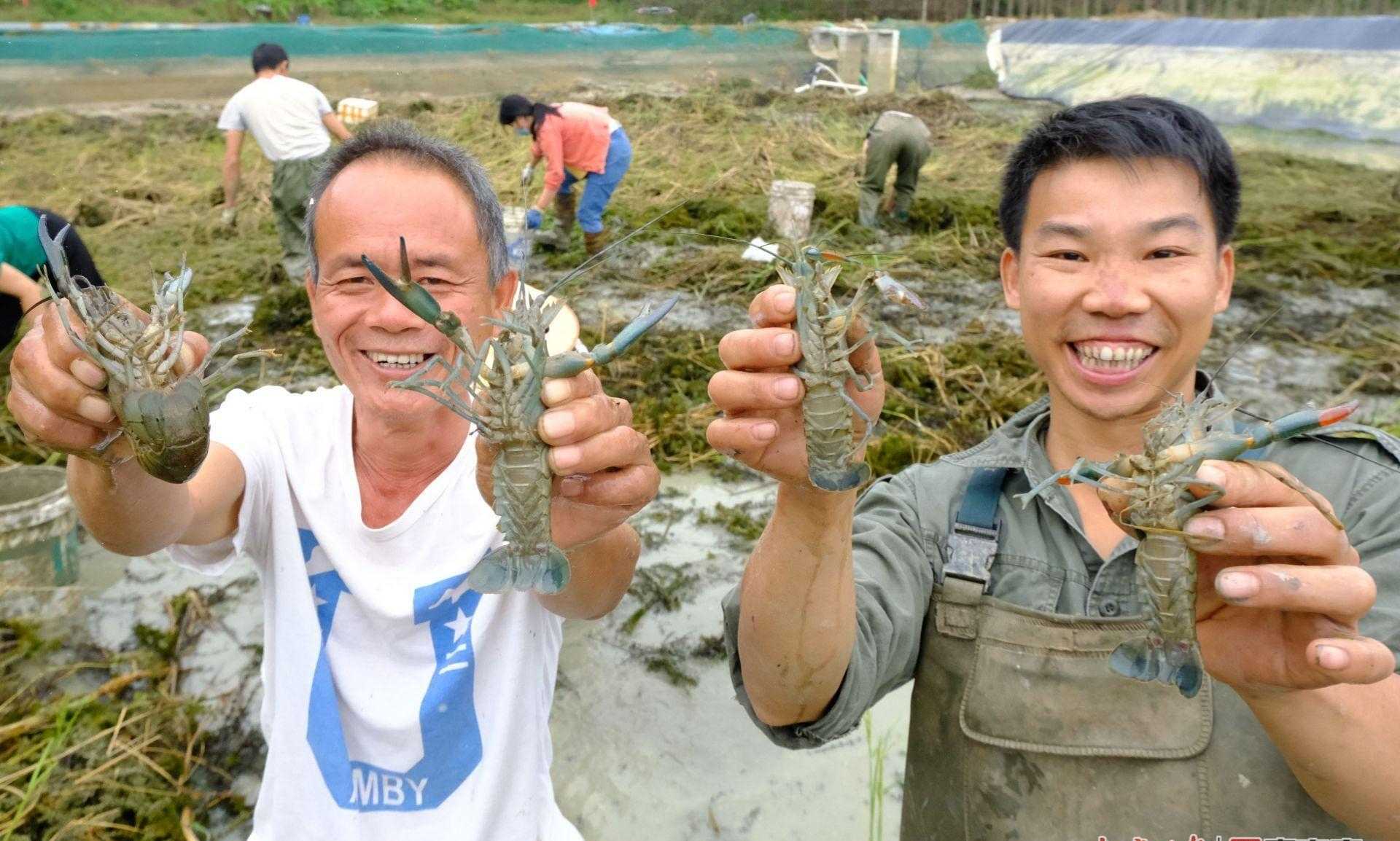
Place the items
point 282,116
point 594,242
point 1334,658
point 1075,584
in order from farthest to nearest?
point 594,242 < point 282,116 < point 1075,584 < point 1334,658

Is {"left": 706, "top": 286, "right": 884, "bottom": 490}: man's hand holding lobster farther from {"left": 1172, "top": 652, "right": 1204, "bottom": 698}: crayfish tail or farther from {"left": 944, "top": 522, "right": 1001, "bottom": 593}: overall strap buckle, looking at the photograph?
{"left": 1172, "top": 652, "right": 1204, "bottom": 698}: crayfish tail

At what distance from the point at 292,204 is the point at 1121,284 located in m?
9.47

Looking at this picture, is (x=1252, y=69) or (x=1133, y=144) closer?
(x=1133, y=144)

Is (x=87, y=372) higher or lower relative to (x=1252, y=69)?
lower

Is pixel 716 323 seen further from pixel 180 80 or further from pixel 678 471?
pixel 180 80

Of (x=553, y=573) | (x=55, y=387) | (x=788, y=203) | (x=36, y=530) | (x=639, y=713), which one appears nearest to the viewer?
(x=55, y=387)

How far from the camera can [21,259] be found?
5.04m

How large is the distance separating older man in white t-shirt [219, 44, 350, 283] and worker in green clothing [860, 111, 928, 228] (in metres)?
6.05

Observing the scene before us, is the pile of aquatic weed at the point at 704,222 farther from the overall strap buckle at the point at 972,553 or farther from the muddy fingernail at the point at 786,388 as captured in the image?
the muddy fingernail at the point at 786,388

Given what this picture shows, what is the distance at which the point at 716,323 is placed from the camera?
27.1 ft

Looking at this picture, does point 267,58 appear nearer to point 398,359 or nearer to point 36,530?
point 36,530

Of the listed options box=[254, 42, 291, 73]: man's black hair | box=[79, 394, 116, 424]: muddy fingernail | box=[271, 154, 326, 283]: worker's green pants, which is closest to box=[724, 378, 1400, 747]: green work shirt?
box=[79, 394, 116, 424]: muddy fingernail

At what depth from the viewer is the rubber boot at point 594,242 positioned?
422 inches

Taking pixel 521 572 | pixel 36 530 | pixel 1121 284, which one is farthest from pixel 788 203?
pixel 521 572
